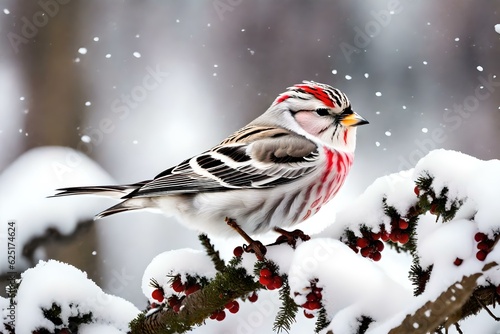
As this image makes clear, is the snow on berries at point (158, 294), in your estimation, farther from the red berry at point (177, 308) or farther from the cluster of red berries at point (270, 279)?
Result: the cluster of red berries at point (270, 279)

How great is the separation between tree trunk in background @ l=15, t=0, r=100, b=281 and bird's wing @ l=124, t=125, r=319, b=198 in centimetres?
128

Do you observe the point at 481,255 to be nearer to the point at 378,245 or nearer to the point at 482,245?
the point at 482,245

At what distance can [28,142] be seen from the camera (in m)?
3.17

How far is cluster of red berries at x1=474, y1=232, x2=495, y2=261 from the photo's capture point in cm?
106

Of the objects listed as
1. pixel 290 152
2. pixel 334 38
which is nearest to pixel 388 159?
pixel 334 38

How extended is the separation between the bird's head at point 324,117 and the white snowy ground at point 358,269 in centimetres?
42

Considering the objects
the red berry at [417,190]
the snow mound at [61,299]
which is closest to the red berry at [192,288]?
the snow mound at [61,299]

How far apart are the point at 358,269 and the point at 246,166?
712 millimetres

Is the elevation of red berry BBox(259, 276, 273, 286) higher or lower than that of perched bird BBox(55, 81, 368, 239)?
lower

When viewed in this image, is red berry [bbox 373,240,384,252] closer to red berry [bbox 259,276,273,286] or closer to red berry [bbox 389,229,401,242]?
red berry [bbox 389,229,401,242]

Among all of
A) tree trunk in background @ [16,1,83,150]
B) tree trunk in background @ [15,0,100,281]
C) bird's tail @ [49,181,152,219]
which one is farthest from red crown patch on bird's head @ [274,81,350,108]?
tree trunk in background @ [16,1,83,150]

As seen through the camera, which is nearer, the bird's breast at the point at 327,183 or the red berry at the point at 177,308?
the red berry at the point at 177,308

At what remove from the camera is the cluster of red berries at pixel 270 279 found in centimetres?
132

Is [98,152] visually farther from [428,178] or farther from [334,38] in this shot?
[428,178]
